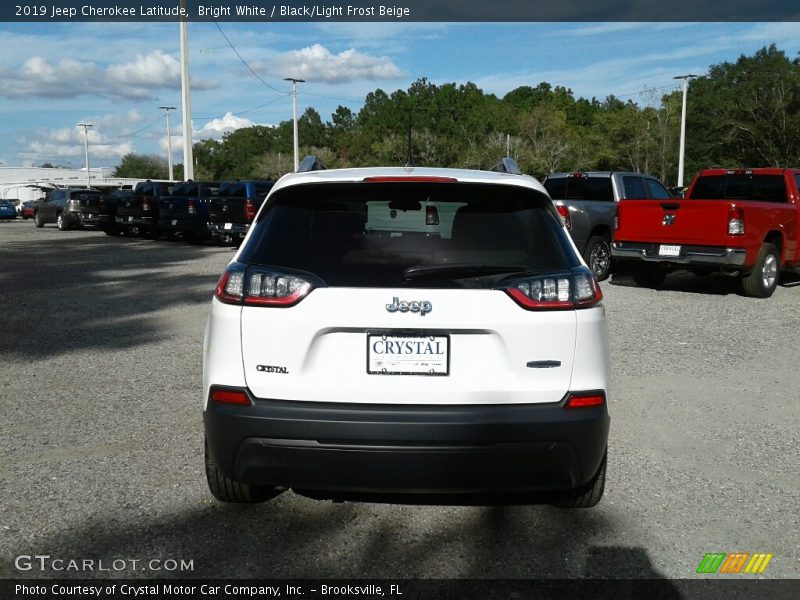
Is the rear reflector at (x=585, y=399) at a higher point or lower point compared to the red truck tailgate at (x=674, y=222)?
lower

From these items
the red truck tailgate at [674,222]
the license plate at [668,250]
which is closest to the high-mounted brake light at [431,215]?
the red truck tailgate at [674,222]

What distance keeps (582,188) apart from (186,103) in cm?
2262

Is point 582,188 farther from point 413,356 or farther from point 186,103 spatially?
point 186,103

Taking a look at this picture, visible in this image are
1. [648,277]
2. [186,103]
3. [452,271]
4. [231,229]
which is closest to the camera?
[452,271]

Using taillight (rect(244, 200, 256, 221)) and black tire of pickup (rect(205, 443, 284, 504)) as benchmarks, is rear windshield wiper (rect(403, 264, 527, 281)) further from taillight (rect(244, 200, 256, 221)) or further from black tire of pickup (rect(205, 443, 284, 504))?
taillight (rect(244, 200, 256, 221))

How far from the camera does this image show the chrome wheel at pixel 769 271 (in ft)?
39.8

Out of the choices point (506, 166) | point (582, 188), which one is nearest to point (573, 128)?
point (582, 188)

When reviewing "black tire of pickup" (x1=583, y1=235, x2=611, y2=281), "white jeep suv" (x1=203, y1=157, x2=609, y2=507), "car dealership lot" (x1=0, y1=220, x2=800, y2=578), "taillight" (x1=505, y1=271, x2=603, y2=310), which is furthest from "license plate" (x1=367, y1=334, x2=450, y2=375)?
"black tire of pickup" (x1=583, y1=235, x2=611, y2=281)

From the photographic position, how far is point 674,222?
475 inches

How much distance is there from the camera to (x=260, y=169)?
104 metres

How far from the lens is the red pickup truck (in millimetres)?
11539

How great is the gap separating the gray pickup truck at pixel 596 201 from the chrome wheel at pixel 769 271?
9.41 feet

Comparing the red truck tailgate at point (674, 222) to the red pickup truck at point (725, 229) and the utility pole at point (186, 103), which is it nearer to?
the red pickup truck at point (725, 229)

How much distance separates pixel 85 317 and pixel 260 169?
96.7 metres
